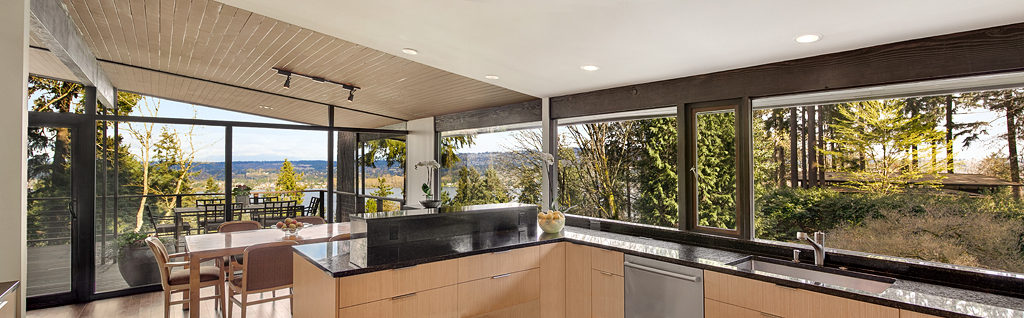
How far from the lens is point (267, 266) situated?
3266 millimetres

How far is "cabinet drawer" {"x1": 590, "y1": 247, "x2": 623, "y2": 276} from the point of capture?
289 cm

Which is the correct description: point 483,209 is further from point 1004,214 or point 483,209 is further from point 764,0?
point 1004,214

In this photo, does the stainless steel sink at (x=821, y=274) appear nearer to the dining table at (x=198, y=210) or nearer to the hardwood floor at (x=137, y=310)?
the hardwood floor at (x=137, y=310)

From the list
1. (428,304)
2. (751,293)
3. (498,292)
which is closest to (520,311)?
(498,292)

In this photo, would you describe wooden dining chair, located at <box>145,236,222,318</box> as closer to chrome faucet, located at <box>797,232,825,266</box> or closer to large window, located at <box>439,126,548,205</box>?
large window, located at <box>439,126,548,205</box>

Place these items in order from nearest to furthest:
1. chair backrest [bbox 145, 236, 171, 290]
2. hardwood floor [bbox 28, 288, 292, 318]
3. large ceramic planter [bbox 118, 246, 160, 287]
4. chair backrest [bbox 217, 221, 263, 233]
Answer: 1. chair backrest [bbox 145, 236, 171, 290]
2. hardwood floor [bbox 28, 288, 292, 318]
3. chair backrest [bbox 217, 221, 263, 233]
4. large ceramic planter [bbox 118, 246, 160, 287]

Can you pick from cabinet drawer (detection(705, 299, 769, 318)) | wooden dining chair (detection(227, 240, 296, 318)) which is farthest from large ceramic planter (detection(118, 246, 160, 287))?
cabinet drawer (detection(705, 299, 769, 318))

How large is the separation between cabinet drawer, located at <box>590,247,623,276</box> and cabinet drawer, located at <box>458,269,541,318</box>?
419 millimetres

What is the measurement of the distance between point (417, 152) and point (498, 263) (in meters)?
3.94

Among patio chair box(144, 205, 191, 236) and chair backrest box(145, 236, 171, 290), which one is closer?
chair backrest box(145, 236, 171, 290)

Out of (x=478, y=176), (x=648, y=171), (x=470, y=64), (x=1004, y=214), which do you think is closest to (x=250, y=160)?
(x=478, y=176)

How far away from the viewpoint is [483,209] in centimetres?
345

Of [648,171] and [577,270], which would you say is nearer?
[577,270]

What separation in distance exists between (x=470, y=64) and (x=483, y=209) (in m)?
1.11
